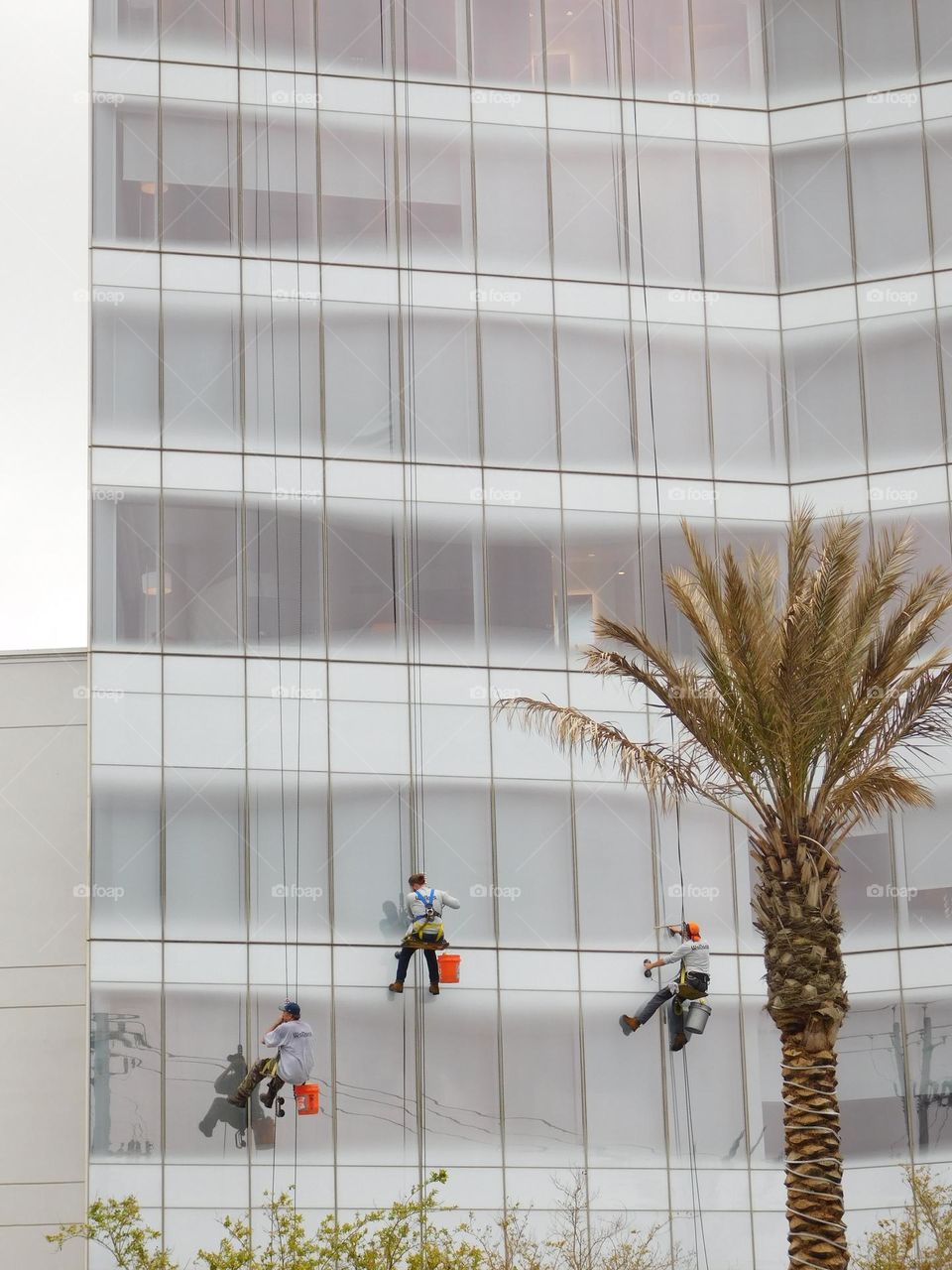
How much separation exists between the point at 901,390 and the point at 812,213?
11.1 feet

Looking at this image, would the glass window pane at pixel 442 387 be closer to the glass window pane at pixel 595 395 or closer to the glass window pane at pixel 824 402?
the glass window pane at pixel 595 395

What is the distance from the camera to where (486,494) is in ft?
92.0

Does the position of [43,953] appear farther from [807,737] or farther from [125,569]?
[807,737]

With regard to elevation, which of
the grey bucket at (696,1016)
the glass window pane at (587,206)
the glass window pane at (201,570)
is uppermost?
the glass window pane at (587,206)

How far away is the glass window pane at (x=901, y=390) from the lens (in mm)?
28953

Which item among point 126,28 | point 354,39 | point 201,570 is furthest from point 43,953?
point 354,39

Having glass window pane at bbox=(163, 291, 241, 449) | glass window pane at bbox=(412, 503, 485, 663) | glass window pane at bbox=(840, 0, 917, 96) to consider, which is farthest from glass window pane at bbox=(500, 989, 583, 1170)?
glass window pane at bbox=(840, 0, 917, 96)

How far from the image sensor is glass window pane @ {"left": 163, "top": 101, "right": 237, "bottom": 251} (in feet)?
92.0

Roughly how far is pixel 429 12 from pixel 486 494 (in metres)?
8.10

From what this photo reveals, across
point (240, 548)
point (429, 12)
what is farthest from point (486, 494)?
point (429, 12)

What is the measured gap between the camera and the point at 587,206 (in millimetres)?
29391

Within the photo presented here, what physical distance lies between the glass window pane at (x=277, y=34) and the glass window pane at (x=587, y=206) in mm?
4246

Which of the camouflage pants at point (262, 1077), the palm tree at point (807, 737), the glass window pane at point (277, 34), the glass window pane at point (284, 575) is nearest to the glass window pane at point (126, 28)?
the glass window pane at point (277, 34)

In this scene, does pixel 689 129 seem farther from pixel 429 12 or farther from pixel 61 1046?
pixel 61 1046
